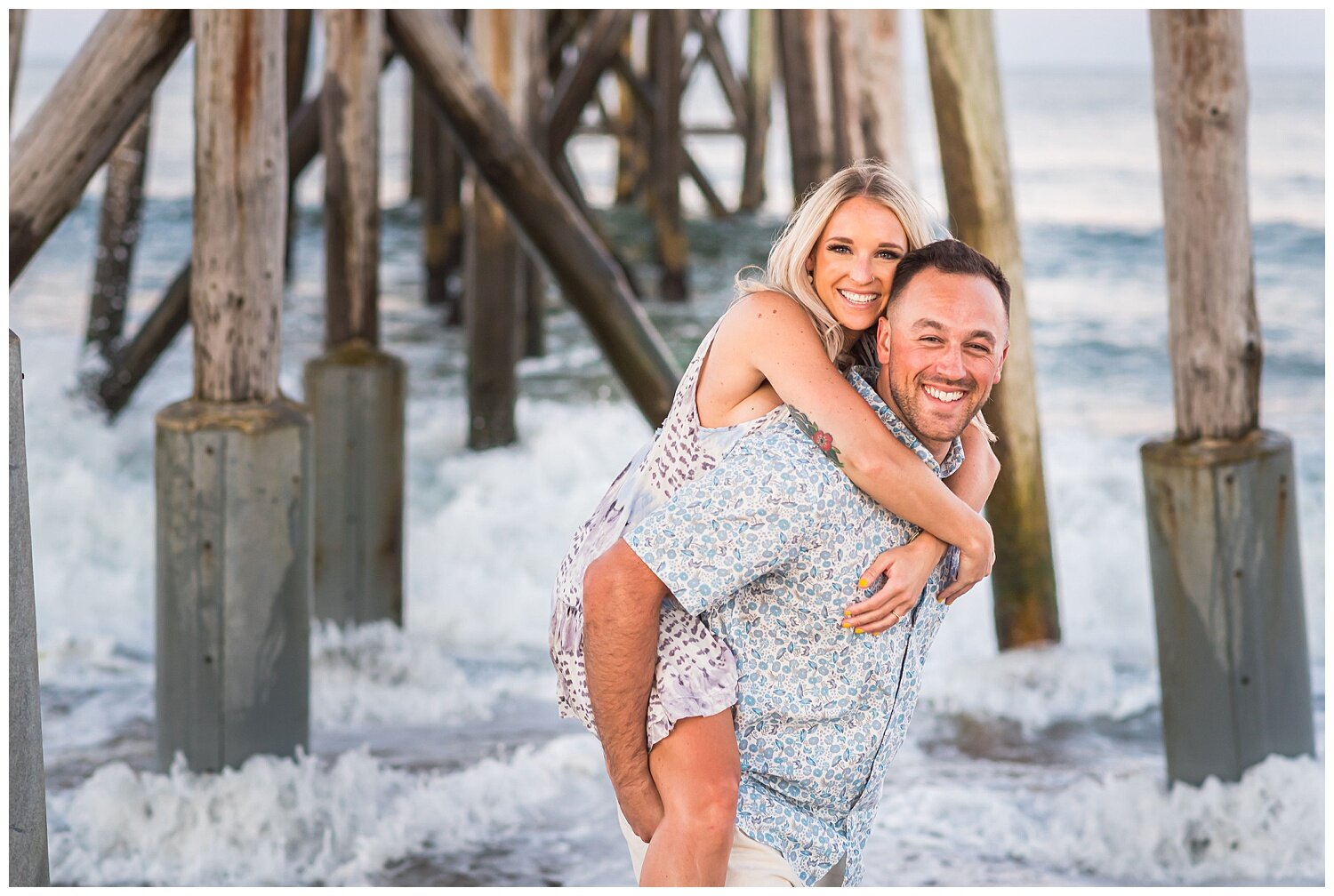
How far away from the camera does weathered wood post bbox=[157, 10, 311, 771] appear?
3949 millimetres

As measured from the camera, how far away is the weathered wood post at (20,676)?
6.22 ft

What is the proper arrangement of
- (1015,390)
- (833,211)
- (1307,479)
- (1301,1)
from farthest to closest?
(1307,479) → (1015,390) → (1301,1) → (833,211)

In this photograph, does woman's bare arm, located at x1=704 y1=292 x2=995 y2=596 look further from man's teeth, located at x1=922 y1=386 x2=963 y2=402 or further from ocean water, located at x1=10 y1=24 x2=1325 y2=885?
ocean water, located at x1=10 y1=24 x2=1325 y2=885

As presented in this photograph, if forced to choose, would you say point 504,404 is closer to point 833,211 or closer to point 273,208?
point 273,208

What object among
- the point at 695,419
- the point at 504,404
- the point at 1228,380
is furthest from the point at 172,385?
the point at 695,419

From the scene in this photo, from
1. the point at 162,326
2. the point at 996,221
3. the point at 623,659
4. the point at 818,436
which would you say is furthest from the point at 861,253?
the point at 162,326

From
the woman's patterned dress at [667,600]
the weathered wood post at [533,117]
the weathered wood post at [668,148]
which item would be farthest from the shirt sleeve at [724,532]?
the weathered wood post at [668,148]

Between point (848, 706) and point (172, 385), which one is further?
point (172, 385)

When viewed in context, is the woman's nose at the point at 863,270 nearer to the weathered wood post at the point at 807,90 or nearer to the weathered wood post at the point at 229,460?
the weathered wood post at the point at 229,460

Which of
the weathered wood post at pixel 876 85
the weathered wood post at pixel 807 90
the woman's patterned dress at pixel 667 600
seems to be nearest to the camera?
the woman's patterned dress at pixel 667 600

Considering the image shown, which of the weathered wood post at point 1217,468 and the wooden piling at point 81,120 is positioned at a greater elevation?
the wooden piling at point 81,120

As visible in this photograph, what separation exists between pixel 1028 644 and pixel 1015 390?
92cm

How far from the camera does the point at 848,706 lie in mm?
2021

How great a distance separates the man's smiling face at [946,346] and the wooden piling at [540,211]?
9.89 feet
